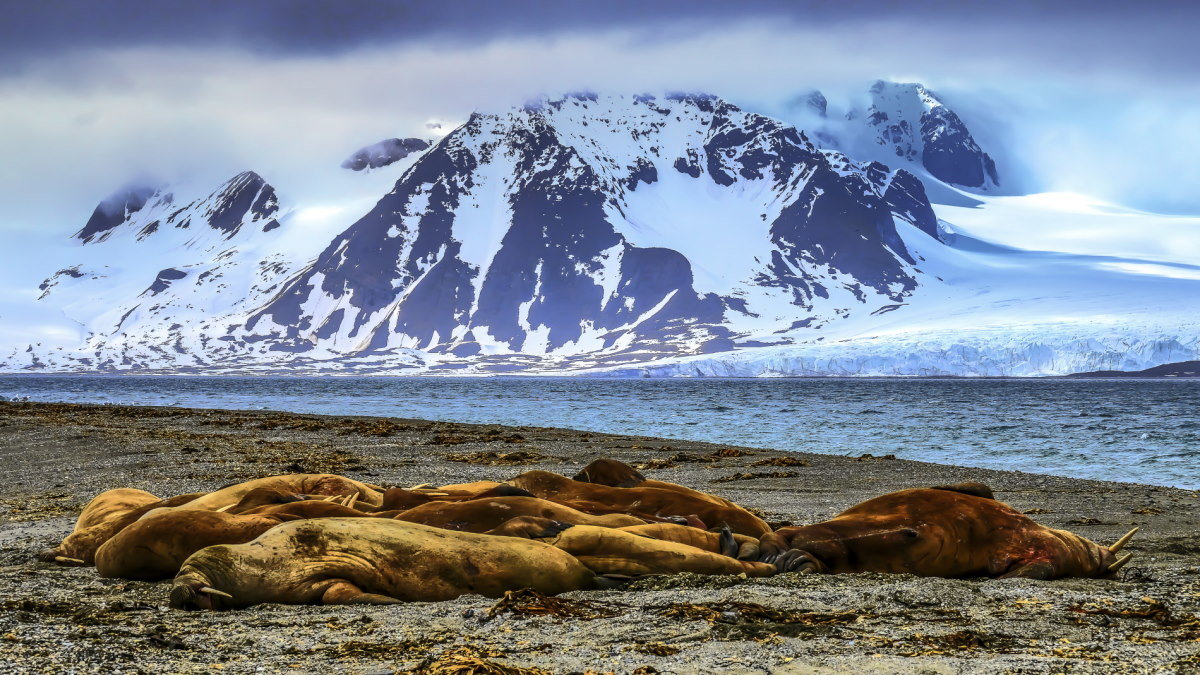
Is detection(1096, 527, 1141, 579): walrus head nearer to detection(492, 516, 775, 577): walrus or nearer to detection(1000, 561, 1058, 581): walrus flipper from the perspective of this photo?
detection(1000, 561, 1058, 581): walrus flipper

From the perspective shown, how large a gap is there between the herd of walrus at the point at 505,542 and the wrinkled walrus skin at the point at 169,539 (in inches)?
0.4

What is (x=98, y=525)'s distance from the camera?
10.2 metres

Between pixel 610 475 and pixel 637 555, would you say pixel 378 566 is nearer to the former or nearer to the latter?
pixel 637 555

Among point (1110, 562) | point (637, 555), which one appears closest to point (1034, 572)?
point (1110, 562)

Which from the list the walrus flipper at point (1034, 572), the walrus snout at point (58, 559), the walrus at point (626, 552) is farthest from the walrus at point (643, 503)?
the walrus snout at point (58, 559)

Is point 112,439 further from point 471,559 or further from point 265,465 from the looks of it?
point 471,559

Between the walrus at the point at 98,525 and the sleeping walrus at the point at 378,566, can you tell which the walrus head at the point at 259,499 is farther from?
the sleeping walrus at the point at 378,566

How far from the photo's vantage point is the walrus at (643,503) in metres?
10.2

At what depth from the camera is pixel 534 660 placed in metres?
6.27

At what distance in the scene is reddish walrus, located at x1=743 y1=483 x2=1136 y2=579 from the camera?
9117mm

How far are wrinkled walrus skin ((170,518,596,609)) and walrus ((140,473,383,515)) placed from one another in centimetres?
200

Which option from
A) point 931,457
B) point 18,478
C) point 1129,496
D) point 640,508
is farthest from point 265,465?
point 931,457

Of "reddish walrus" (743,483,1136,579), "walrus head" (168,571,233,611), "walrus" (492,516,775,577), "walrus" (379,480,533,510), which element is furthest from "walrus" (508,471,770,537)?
"walrus head" (168,571,233,611)

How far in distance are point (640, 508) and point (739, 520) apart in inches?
34.6
